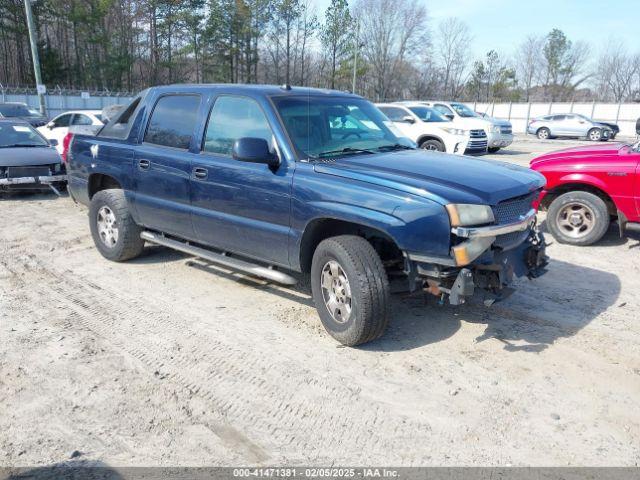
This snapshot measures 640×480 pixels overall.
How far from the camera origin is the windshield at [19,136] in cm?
1054

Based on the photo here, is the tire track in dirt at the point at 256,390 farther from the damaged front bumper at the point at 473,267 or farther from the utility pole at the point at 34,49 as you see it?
the utility pole at the point at 34,49

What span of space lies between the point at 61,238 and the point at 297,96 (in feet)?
14.3

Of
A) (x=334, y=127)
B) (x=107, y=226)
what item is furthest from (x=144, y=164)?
(x=334, y=127)

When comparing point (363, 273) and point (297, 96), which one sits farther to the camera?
point (297, 96)

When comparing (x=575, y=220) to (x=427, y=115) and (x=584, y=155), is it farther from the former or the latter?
(x=427, y=115)

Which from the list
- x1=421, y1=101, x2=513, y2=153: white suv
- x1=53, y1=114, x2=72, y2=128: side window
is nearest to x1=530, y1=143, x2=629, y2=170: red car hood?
x1=421, y1=101, x2=513, y2=153: white suv

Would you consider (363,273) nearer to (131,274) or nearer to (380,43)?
(131,274)

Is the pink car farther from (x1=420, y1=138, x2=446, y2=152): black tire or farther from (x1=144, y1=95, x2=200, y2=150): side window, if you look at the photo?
(x1=420, y1=138, x2=446, y2=152): black tire

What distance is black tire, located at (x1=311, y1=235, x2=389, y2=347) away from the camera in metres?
3.86

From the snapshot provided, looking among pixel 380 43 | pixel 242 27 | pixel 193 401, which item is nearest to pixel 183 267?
pixel 193 401

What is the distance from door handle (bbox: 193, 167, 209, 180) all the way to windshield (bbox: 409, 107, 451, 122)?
1262cm

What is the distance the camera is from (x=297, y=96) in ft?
15.8

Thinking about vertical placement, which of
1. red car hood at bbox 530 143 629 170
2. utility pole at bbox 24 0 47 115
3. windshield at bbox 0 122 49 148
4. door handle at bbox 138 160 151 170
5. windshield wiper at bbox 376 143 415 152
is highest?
utility pole at bbox 24 0 47 115

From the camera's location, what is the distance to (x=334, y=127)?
4.79 m
